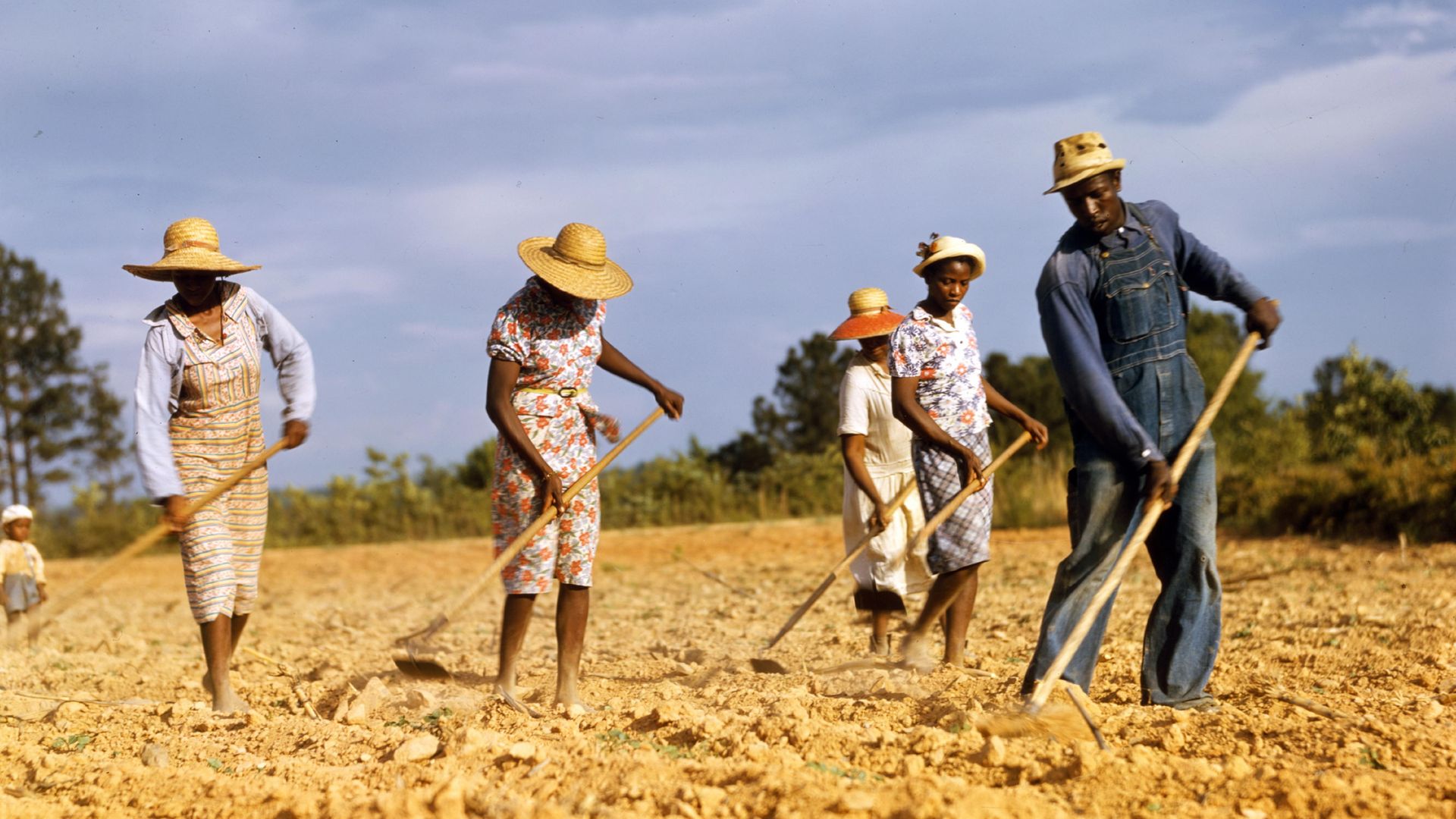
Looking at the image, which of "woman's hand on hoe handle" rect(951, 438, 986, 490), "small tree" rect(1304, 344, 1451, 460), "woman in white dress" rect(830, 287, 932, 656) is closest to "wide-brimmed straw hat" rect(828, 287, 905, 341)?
"woman in white dress" rect(830, 287, 932, 656)

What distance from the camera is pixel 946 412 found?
5.80 meters

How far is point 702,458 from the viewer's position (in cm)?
2230

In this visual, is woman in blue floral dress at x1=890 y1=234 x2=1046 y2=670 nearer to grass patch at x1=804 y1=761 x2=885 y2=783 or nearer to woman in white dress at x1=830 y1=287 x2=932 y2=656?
woman in white dress at x1=830 y1=287 x2=932 y2=656

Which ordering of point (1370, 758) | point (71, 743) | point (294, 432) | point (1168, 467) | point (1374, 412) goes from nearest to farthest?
point (1370, 758) < point (1168, 467) < point (71, 743) < point (294, 432) < point (1374, 412)

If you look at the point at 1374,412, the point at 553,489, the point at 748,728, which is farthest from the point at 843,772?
the point at 1374,412

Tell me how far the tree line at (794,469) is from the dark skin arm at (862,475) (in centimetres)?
745

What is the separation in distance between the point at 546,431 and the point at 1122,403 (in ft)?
7.06

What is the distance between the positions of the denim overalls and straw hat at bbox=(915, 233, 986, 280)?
1.27 meters

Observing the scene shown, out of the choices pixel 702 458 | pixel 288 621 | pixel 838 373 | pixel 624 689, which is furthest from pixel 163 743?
pixel 838 373

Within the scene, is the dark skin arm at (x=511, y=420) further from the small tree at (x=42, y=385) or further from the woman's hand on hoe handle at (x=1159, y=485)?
the small tree at (x=42, y=385)

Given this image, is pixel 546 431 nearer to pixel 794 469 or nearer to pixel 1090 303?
pixel 1090 303

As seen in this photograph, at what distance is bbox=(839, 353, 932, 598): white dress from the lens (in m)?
6.57

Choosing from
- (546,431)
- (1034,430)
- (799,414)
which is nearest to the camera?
(546,431)

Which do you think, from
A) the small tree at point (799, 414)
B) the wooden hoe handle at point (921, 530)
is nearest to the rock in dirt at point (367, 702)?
the wooden hoe handle at point (921, 530)
